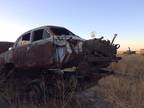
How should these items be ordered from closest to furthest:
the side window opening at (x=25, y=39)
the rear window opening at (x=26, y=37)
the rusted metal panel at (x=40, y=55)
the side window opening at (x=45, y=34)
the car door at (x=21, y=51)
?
1. the rusted metal panel at (x=40, y=55)
2. the side window opening at (x=45, y=34)
3. the car door at (x=21, y=51)
4. the side window opening at (x=25, y=39)
5. the rear window opening at (x=26, y=37)

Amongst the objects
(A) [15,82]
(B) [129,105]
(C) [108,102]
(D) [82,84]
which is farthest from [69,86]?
(A) [15,82]

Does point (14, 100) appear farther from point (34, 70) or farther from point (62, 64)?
point (62, 64)

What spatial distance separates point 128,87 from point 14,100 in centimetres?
356

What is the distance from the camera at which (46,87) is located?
8.66 metres

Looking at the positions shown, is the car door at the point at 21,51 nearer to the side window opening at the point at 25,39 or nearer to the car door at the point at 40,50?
the side window opening at the point at 25,39

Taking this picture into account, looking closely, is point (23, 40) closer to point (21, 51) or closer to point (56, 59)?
point (21, 51)

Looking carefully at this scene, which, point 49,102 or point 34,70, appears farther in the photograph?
point 34,70

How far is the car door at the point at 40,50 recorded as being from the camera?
8297 mm

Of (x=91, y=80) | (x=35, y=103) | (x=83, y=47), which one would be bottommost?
(x=35, y=103)

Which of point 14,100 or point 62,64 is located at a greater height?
point 62,64

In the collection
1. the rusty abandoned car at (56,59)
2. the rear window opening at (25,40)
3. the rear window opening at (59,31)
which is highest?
the rear window opening at (59,31)

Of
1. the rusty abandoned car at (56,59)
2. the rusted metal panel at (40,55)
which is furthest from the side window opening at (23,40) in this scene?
the rusted metal panel at (40,55)

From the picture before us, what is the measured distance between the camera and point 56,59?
26.3 feet

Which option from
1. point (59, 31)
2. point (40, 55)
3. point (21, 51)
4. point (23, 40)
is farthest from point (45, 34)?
point (23, 40)
